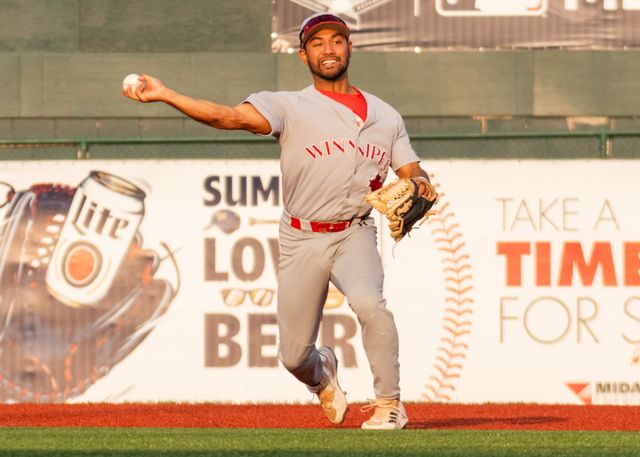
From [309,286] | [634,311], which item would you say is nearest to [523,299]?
[634,311]

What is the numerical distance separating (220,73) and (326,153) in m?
8.98

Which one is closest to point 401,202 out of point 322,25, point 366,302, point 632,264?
point 366,302

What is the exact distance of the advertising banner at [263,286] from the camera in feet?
33.8

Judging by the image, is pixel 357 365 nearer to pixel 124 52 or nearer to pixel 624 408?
pixel 624 408

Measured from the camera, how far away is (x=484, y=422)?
8281 millimetres

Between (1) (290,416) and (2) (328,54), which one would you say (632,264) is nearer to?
(1) (290,416)

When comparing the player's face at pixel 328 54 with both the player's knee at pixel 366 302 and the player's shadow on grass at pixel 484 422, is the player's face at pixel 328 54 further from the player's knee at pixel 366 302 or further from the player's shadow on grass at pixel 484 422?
the player's shadow on grass at pixel 484 422

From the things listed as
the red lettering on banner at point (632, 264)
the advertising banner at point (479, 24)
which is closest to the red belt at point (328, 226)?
the red lettering on banner at point (632, 264)

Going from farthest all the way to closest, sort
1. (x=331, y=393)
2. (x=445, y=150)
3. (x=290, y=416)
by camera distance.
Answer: (x=445, y=150) → (x=290, y=416) → (x=331, y=393)

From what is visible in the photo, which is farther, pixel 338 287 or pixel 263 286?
pixel 263 286

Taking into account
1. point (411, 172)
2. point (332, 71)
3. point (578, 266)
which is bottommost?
point (578, 266)

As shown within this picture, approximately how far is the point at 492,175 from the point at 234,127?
460cm

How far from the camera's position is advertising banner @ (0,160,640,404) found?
1030 centimetres

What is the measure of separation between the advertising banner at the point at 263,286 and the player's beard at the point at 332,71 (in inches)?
149
